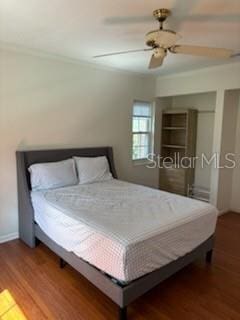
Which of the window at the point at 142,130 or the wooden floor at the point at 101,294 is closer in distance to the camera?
the wooden floor at the point at 101,294

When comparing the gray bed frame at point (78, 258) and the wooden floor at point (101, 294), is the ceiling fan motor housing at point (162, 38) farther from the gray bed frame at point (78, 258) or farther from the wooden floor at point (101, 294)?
the wooden floor at point (101, 294)

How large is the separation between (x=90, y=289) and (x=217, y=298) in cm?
118

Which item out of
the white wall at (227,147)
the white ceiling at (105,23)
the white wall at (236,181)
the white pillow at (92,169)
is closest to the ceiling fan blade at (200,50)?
the white ceiling at (105,23)

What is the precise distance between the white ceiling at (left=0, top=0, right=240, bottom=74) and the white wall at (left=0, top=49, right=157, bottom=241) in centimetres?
34

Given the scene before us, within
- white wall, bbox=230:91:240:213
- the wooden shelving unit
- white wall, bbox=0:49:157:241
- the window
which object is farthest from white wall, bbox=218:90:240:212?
white wall, bbox=0:49:157:241

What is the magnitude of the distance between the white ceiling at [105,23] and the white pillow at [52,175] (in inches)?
60.3

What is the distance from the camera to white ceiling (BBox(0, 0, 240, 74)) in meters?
1.97

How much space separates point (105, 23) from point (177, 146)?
Result: 10.8 feet

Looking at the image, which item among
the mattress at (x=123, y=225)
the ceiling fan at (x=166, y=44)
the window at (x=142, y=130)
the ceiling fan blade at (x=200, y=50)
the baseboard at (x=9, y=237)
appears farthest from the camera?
the window at (x=142, y=130)

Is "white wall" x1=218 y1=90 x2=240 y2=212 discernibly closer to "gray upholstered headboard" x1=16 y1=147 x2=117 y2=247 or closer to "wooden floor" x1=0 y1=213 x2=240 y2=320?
"wooden floor" x1=0 y1=213 x2=240 y2=320

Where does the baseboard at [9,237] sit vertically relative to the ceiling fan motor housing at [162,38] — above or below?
below

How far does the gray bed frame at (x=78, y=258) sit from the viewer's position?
1.89 m

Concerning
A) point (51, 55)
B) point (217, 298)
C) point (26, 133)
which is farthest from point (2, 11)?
point (217, 298)

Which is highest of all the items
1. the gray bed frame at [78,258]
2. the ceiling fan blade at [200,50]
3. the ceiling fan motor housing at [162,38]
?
the ceiling fan motor housing at [162,38]
